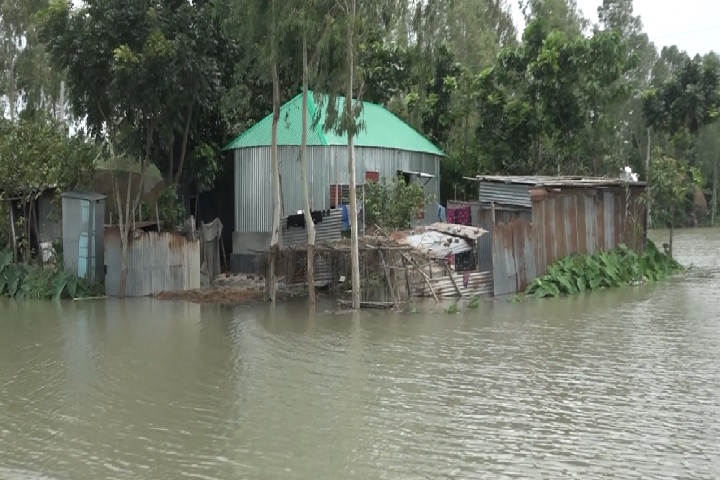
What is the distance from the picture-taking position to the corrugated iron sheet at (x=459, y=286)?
61.2 ft

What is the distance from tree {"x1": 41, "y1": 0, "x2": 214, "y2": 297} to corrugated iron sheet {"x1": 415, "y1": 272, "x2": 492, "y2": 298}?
7579 mm

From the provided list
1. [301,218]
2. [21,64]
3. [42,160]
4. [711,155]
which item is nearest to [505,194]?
[301,218]

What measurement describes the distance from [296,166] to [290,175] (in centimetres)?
31

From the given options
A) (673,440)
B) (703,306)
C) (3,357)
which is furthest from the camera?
(703,306)

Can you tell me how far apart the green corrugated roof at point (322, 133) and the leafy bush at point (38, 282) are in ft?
20.8

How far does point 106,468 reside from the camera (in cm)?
743

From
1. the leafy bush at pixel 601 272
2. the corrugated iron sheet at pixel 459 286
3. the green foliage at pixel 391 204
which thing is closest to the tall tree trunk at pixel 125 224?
the green foliage at pixel 391 204

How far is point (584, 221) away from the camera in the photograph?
21.9m

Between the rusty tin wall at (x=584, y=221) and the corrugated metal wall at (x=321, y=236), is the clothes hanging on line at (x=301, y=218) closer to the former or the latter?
the corrugated metal wall at (x=321, y=236)

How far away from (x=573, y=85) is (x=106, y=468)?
22573 mm

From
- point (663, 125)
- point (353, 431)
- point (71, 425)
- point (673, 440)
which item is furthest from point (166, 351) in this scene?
point (663, 125)

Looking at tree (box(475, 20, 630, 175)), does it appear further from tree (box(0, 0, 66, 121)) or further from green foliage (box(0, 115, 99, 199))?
tree (box(0, 0, 66, 121))

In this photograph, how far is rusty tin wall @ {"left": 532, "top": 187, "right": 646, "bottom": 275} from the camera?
20.5 meters

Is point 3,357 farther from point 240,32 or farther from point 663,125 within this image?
point 663,125
